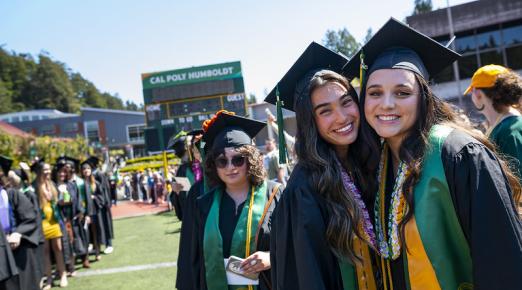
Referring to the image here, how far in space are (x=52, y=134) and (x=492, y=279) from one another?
6750cm

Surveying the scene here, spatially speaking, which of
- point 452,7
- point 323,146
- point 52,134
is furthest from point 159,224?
point 52,134

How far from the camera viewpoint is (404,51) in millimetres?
1892

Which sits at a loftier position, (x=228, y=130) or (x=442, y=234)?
(x=228, y=130)

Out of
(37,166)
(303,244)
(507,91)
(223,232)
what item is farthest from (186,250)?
(37,166)

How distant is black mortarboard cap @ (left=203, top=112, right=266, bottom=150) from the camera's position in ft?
10.3

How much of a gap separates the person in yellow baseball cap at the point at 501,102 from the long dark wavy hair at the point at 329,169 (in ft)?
4.86

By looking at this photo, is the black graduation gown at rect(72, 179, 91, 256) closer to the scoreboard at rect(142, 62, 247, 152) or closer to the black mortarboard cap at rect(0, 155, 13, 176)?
the black mortarboard cap at rect(0, 155, 13, 176)

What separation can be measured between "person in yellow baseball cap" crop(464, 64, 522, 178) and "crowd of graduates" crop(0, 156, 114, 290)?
16.6 ft

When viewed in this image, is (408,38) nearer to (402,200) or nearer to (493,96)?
(402,200)

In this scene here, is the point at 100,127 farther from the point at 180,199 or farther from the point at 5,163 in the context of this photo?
the point at 180,199

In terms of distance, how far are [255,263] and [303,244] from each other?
0.96 metres

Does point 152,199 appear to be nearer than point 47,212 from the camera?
No

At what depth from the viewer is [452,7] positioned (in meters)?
20.9

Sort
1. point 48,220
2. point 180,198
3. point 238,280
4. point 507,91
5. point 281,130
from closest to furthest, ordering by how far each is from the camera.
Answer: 1. point 281,130
2. point 238,280
3. point 507,91
4. point 180,198
5. point 48,220
